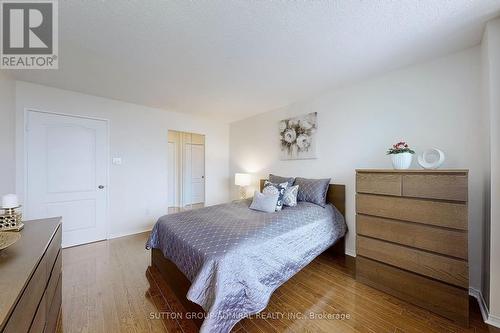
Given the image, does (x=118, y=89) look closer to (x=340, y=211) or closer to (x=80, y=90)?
(x=80, y=90)

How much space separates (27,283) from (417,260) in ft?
8.53

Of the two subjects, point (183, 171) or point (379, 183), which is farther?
point (183, 171)

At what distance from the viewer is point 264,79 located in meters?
2.56

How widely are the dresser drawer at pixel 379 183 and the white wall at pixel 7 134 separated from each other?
3910 mm

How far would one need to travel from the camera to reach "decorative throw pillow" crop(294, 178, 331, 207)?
8.94ft

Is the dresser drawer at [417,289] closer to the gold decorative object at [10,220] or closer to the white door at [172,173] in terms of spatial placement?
the gold decorative object at [10,220]

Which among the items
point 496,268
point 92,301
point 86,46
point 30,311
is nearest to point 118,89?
point 86,46

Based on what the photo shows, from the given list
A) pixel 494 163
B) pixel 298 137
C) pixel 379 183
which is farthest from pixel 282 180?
pixel 494 163

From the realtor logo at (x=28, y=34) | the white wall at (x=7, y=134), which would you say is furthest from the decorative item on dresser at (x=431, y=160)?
the white wall at (x=7, y=134)

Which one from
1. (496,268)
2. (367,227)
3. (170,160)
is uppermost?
(170,160)

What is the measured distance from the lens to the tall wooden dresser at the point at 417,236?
1576 mm

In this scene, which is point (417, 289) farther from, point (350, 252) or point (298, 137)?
point (298, 137)

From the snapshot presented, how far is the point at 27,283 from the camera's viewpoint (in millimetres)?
839

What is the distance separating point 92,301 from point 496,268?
130 inches
